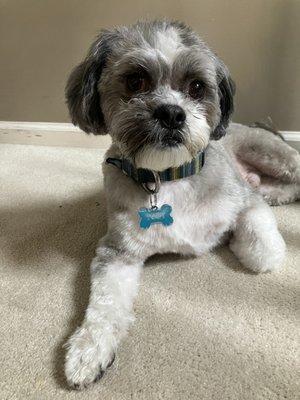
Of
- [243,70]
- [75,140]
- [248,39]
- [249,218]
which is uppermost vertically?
[248,39]

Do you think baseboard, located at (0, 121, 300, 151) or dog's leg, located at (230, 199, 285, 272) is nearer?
dog's leg, located at (230, 199, 285, 272)

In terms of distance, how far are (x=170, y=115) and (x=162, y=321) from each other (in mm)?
518

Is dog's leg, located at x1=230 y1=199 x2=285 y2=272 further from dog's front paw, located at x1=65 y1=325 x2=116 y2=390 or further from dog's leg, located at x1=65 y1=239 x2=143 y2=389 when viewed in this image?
dog's front paw, located at x1=65 y1=325 x2=116 y2=390

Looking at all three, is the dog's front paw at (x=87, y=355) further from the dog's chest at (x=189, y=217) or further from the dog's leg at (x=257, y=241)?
the dog's leg at (x=257, y=241)

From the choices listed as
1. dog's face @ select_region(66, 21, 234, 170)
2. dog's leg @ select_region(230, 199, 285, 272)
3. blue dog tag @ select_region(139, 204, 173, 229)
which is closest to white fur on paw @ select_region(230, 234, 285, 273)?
dog's leg @ select_region(230, 199, 285, 272)

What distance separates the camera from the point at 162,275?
117 cm

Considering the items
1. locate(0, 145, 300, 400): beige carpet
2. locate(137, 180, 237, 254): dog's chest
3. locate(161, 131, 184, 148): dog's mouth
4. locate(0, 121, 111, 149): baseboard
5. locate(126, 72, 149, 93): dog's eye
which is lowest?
locate(0, 121, 111, 149): baseboard

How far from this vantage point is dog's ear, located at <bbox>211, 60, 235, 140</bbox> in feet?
3.43

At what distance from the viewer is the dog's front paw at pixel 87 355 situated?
87 centimetres

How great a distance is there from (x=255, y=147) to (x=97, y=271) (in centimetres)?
78

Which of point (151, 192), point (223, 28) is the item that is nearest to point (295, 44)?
point (223, 28)

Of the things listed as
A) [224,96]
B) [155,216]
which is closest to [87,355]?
[155,216]

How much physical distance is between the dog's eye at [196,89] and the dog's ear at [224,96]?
80mm

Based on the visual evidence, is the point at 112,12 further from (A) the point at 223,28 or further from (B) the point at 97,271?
(B) the point at 97,271
